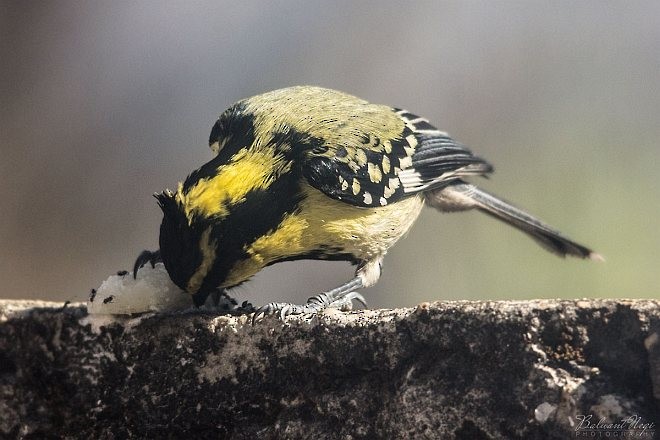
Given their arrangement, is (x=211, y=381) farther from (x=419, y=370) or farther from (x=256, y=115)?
(x=256, y=115)

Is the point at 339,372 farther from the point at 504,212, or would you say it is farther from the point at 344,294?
the point at 504,212

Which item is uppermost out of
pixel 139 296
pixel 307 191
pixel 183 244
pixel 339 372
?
pixel 307 191

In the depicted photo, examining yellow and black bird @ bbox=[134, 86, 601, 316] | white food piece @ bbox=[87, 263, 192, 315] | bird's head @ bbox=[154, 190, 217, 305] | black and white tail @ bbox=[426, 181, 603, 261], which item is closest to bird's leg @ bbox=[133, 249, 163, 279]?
yellow and black bird @ bbox=[134, 86, 601, 316]

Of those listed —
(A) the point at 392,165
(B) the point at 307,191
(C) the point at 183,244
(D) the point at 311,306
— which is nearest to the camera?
(C) the point at 183,244

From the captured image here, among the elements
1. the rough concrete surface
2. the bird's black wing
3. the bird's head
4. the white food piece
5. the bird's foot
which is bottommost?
the rough concrete surface

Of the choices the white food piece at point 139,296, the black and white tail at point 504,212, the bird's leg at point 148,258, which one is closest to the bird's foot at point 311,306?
the white food piece at point 139,296

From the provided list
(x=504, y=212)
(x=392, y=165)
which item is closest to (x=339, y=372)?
(x=392, y=165)

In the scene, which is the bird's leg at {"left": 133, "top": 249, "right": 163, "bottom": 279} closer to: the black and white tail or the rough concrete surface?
the rough concrete surface
